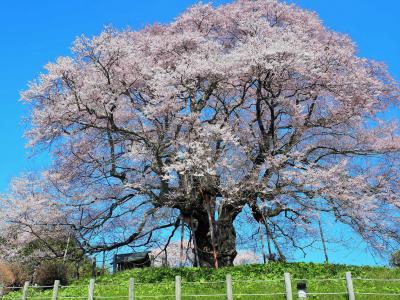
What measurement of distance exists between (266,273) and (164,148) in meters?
6.69

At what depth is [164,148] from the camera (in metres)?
19.5

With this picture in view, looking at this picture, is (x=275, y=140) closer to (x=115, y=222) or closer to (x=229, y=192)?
(x=229, y=192)

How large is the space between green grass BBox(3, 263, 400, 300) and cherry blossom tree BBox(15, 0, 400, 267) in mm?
1839

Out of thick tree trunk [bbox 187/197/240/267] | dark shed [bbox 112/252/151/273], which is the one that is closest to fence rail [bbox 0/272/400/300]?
thick tree trunk [bbox 187/197/240/267]

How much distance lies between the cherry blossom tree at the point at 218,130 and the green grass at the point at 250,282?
1.84 m

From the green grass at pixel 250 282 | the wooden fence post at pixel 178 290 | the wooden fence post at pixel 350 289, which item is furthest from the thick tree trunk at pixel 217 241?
the wooden fence post at pixel 350 289

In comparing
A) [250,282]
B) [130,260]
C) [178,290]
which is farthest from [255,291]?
[130,260]

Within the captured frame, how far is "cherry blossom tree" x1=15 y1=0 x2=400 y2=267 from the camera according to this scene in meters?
18.8

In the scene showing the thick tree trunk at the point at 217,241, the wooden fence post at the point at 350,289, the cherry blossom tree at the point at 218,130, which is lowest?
the wooden fence post at the point at 350,289

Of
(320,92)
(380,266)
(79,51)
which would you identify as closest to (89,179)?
(79,51)

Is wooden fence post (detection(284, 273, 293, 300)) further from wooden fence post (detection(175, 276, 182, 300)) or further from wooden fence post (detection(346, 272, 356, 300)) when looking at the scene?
wooden fence post (detection(175, 276, 182, 300))

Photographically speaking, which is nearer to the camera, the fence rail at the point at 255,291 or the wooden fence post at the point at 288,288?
the wooden fence post at the point at 288,288

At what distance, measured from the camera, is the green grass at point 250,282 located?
42.5 ft

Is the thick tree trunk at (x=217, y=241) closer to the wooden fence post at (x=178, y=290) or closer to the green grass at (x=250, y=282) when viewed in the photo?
the green grass at (x=250, y=282)
